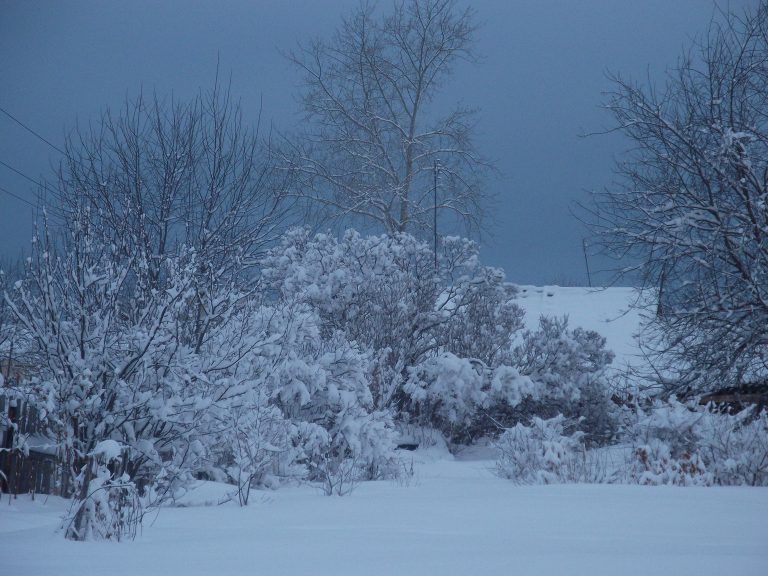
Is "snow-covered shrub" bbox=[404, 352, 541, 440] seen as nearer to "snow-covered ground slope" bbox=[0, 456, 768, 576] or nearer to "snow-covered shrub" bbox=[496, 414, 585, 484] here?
"snow-covered shrub" bbox=[496, 414, 585, 484]

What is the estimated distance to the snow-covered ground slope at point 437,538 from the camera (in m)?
3.24

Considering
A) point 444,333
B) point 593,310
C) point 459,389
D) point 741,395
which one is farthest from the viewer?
point 593,310

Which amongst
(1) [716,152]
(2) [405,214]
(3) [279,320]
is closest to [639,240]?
(1) [716,152]

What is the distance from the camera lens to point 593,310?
21984 millimetres

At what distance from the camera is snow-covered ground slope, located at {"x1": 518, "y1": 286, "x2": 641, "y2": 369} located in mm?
19219

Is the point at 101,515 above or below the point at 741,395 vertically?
below

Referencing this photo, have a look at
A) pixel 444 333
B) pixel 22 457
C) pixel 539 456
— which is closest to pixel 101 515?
pixel 22 457

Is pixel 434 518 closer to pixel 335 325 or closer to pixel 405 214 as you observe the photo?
pixel 335 325

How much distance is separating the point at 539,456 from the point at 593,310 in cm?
1441

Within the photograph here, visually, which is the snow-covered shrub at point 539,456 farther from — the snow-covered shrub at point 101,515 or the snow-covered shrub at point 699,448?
the snow-covered shrub at point 101,515

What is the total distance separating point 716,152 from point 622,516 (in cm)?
561

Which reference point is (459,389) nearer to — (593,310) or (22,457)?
(22,457)

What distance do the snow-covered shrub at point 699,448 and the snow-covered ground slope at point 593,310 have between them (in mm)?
8426

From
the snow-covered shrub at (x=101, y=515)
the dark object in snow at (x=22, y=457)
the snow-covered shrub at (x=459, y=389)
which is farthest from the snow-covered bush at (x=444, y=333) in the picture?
the snow-covered shrub at (x=101, y=515)
